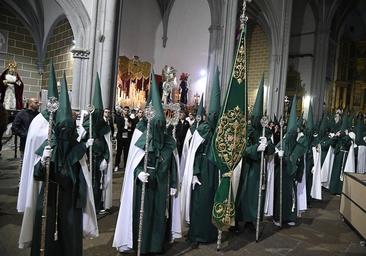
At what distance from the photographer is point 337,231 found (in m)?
5.93

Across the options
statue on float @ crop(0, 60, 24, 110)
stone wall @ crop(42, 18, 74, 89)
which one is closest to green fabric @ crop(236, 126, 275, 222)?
stone wall @ crop(42, 18, 74, 89)

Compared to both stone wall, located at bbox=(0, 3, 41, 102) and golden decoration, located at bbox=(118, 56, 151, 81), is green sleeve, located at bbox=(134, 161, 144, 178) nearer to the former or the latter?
golden decoration, located at bbox=(118, 56, 151, 81)

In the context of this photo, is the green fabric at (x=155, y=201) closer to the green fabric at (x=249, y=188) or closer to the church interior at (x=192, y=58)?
the church interior at (x=192, y=58)

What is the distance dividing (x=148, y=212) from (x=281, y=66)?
16036 millimetres

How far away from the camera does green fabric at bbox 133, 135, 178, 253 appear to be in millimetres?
4020

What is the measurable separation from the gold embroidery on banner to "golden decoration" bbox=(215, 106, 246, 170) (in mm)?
404

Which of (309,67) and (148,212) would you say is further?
(309,67)

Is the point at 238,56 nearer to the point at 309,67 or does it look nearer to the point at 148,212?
the point at 148,212

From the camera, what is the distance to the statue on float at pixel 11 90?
13.1m

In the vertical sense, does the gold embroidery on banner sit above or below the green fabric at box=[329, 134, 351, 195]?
above

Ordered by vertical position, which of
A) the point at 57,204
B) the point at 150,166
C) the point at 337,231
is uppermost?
the point at 150,166

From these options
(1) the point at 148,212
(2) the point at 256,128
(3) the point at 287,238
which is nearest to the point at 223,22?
(2) the point at 256,128

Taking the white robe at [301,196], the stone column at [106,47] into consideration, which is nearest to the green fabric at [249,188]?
the white robe at [301,196]

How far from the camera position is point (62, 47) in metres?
14.8
